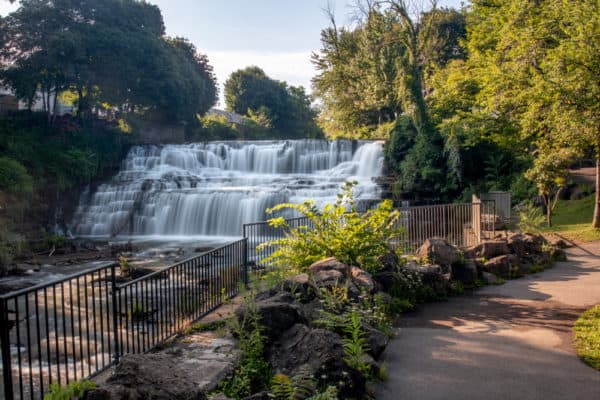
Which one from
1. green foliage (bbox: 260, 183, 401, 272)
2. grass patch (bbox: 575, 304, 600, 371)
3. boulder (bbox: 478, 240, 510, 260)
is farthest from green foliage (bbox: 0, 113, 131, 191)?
grass patch (bbox: 575, 304, 600, 371)

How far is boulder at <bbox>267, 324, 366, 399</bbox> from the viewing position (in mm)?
4621

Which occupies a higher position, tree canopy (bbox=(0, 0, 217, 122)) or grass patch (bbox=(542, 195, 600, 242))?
tree canopy (bbox=(0, 0, 217, 122))

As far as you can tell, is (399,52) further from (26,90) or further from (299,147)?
(26,90)

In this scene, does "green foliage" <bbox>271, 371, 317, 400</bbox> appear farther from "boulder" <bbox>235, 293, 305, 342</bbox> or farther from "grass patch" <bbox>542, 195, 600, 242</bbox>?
"grass patch" <bbox>542, 195, 600, 242</bbox>

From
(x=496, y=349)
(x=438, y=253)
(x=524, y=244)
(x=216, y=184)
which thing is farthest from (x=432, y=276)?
(x=216, y=184)

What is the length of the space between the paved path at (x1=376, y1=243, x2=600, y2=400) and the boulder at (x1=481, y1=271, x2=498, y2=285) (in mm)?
308

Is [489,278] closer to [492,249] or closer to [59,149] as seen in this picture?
[492,249]

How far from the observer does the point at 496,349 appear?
616cm

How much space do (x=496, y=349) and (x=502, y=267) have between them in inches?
196

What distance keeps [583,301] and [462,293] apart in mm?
2032

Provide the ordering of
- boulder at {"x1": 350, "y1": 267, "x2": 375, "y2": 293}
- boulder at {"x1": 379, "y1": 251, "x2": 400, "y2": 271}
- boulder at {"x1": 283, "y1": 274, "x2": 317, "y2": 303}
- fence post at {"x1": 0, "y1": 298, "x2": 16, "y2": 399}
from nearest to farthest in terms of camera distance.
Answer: fence post at {"x1": 0, "y1": 298, "x2": 16, "y2": 399}
boulder at {"x1": 283, "y1": 274, "x2": 317, "y2": 303}
boulder at {"x1": 350, "y1": 267, "x2": 375, "y2": 293}
boulder at {"x1": 379, "y1": 251, "x2": 400, "y2": 271}

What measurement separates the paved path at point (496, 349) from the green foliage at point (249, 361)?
1.25m

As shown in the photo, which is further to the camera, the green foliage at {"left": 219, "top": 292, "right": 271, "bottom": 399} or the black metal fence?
the black metal fence

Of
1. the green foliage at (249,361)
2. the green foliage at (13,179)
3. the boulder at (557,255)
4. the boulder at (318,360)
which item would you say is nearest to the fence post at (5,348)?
the green foliage at (249,361)
